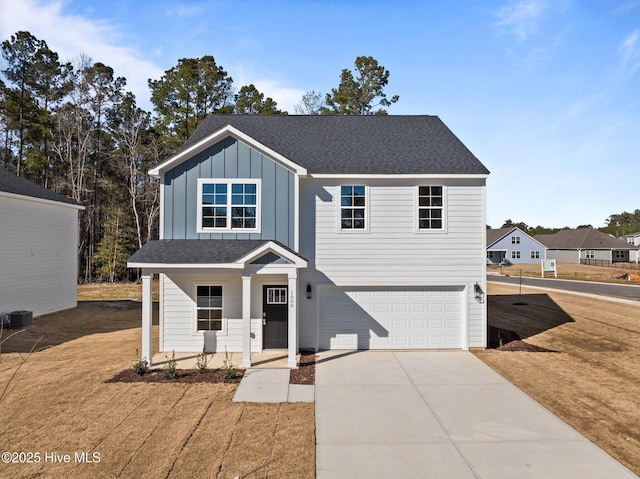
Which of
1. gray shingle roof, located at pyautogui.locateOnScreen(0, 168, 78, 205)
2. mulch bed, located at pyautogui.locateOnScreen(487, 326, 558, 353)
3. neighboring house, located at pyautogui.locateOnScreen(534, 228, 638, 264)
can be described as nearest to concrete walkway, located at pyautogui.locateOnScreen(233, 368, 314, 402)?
mulch bed, located at pyautogui.locateOnScreen(487, 326, 558, 353)

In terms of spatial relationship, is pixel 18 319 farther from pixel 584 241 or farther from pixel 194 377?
pixel 584 241

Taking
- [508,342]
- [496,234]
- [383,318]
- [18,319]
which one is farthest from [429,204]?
[496,234]

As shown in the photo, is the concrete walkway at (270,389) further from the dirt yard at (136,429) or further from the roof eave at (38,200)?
the roof eave at (38,200)

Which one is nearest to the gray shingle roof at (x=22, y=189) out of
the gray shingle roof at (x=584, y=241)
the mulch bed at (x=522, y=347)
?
the mulch bed at (x=522, y=347)

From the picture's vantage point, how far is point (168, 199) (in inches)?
459

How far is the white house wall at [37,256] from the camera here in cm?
1524

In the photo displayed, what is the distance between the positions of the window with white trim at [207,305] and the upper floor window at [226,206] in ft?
6.63

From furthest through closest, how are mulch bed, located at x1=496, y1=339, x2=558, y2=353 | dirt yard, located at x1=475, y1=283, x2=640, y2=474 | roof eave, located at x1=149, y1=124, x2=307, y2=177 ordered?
1. mulch bed, located at x1=496, y1=339, x2=558, y2=353
2. roof eave, located at x1=149, y1=124, x2=307, y2=177
3. dirt yard, located at x1=475, y1=283, x2=640, y2=474

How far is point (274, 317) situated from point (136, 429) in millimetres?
5384

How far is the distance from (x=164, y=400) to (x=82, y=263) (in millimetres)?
31928

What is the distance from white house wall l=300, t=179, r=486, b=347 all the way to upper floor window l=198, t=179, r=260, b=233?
68.4 inches

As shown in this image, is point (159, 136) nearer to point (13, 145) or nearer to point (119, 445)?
point (13, 145)

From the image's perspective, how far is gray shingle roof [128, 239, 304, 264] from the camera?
10164mm

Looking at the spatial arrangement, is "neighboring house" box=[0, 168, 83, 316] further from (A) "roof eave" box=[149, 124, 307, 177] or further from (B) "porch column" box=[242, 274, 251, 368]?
(B) "porch column" box=[242, 274, 251, 368]
